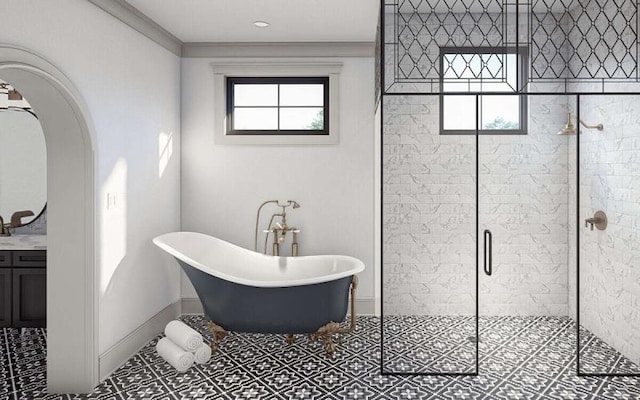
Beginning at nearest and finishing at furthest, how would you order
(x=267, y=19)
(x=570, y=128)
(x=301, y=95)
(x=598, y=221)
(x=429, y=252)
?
(x=570, y=128) < (x=598, y=221) < (x=429, y=252) < (x=267, y=19) < (x=301, y=95)

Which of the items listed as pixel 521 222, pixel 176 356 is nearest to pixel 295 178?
pixel 176 356

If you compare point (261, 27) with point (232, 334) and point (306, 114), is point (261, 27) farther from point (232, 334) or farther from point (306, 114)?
point (232, 334)

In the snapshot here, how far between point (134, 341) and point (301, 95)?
8.62 ft

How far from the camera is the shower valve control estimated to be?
3307 mm

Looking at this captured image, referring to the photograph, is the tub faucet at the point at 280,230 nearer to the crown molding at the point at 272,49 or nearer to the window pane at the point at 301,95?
the window pane at the point at 301,95

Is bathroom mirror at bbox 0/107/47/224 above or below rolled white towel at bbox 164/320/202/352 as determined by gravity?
above

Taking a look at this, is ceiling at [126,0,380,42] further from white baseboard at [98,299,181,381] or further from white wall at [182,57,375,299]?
white baseboard at [98,299,181,381]

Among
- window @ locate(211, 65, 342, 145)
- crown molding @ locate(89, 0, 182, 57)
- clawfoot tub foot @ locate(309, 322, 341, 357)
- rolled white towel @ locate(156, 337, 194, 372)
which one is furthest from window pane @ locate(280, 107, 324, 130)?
rolled white towel @ locate(156, 337, 194, 372)

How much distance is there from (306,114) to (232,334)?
7.02ft

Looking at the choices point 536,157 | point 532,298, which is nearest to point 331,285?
point 532,298

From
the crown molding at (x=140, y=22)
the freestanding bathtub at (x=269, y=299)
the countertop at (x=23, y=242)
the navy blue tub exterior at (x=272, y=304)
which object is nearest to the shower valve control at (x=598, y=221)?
the freestanding bathtub at (x=269, y=299)

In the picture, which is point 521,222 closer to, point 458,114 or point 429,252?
point 429,252

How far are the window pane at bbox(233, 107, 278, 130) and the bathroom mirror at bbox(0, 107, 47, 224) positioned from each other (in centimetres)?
175

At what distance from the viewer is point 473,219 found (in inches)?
132
